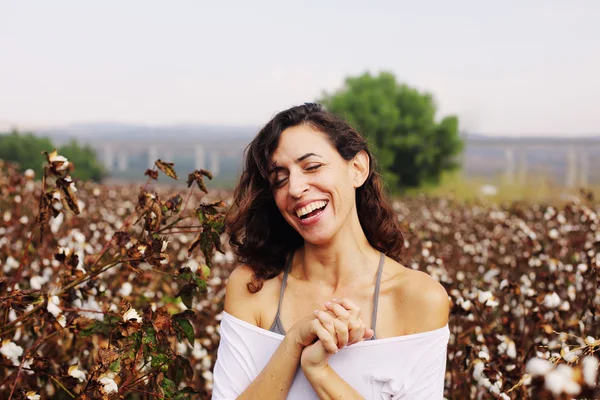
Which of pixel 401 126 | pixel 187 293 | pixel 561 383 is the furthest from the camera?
pixel 401 126

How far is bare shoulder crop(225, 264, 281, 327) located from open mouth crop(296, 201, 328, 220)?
0.29 m

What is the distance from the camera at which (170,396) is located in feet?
6.97

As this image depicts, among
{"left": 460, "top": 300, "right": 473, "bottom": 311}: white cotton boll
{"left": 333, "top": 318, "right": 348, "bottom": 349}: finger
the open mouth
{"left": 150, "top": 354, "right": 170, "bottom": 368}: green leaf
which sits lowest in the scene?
{"left": 150, "top": 354, "right": 170, "bottom": 368}: green leaf

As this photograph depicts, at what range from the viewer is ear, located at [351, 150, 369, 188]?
220 cm

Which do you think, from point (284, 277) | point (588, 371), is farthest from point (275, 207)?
point (588, 371)

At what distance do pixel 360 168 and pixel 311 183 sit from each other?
0.28m

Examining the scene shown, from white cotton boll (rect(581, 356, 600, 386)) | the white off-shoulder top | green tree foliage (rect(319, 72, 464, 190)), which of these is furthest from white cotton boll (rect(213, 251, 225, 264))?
green tree foliage (rect(319, 72, 464, 190))

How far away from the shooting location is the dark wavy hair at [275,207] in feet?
6.94

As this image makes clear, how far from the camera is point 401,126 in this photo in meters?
30.7

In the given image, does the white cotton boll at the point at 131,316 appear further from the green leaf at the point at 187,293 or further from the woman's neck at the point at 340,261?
the woman's neck at the point at 340,261

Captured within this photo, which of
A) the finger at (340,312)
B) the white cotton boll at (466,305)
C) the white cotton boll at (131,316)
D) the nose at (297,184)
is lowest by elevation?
the white cotton boll at (466,305)

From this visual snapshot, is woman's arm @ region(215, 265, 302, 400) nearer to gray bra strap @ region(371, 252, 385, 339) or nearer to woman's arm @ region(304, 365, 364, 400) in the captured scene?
woman's arm @ region(304, 365, 364, 400)

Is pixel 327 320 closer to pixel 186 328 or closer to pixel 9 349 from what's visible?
pixel 186 328

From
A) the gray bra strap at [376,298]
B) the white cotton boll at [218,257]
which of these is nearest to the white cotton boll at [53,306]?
the gray bra strap at [376,298]
